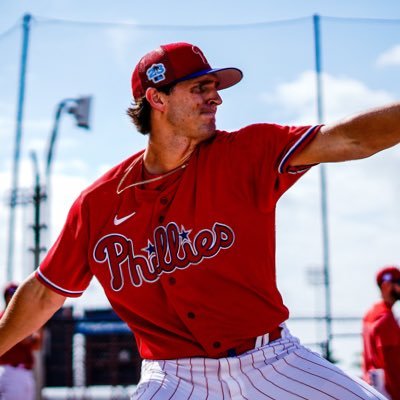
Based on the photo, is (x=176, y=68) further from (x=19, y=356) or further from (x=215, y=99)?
(x=19, y=356)

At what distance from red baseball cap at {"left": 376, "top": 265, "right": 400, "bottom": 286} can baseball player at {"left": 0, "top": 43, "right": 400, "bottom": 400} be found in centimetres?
398

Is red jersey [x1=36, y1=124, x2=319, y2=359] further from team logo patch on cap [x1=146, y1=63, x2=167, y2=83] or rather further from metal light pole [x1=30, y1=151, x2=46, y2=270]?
metal light pole [x1=30, y1=151, x2=46, y2=270]

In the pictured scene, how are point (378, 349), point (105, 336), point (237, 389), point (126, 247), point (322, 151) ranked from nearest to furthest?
1. point (322, 151)
2. point (237, 389)
3. point (126, 247)
4. point (378, 349)
5. point (105, 336)

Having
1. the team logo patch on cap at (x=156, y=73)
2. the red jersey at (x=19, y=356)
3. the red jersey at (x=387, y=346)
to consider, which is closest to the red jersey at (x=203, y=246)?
the team logo patch on cap at (x=156, y=73)

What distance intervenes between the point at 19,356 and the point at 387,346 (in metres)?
3.61

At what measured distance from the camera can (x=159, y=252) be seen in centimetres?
319

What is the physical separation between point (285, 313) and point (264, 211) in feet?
1.35

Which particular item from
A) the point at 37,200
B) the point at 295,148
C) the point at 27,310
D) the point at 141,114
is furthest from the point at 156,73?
the point at 37,200

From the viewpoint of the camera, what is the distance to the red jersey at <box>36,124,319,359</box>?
9.96ft

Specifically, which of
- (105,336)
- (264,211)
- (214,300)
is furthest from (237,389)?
(105,336)

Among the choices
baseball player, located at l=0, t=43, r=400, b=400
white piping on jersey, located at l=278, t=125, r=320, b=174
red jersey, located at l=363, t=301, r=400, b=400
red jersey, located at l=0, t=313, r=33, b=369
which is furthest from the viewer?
red jersey, located at l=0, t=313, r=33, b=369

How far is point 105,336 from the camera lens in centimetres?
1096

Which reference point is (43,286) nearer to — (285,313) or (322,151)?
(285,313)

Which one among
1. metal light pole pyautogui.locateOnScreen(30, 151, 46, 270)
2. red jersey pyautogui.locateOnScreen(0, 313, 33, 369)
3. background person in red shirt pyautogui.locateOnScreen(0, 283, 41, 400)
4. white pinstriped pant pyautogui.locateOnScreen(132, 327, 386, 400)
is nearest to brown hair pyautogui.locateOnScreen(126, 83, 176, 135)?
white pinstriped pant pyautogui.locateOnScreen(132, 327, 386, 400)
